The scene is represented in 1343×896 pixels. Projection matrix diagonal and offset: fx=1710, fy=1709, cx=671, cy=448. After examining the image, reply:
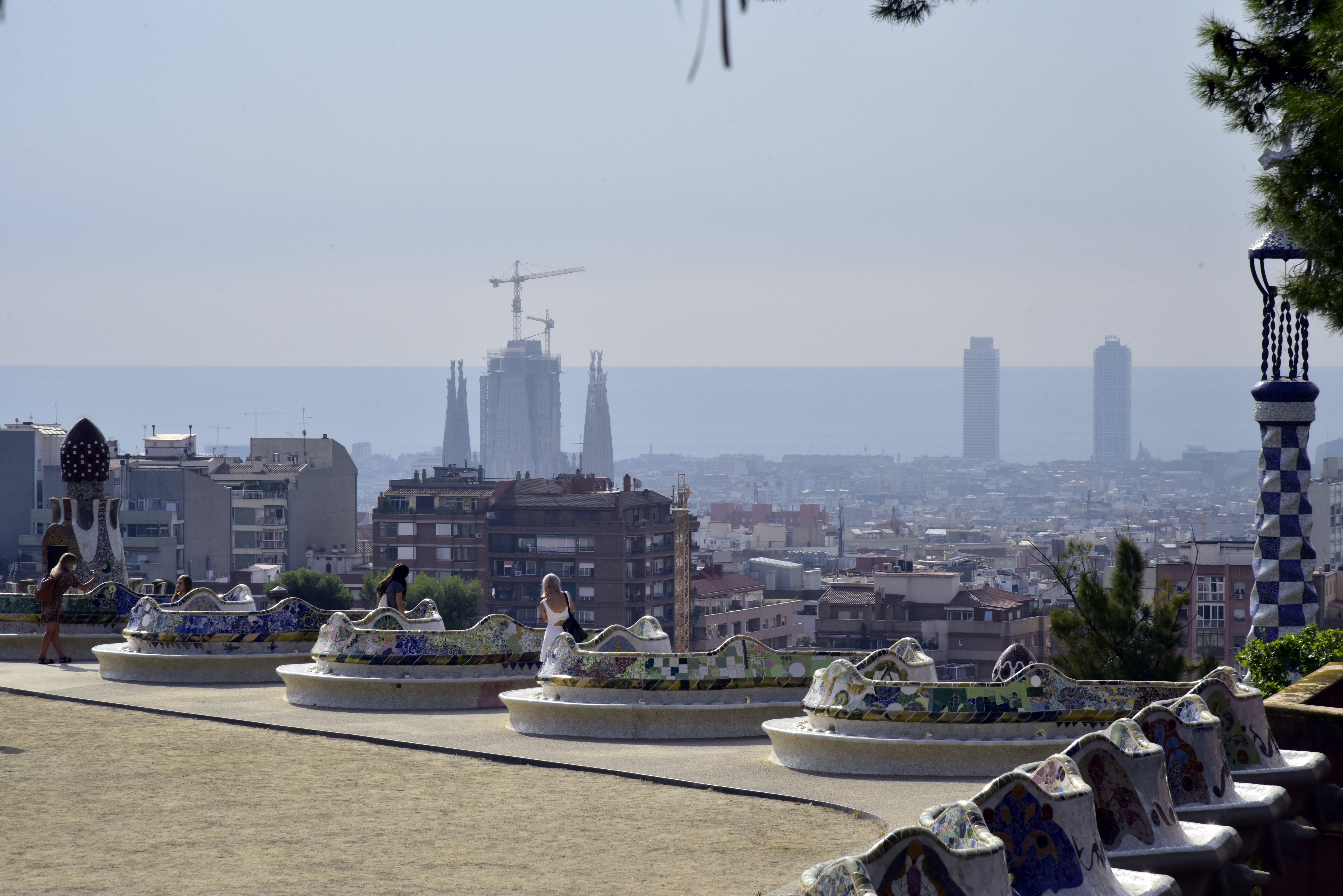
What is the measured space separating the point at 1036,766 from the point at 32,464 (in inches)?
4497

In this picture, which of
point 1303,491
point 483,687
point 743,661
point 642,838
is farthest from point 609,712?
point 1303,491

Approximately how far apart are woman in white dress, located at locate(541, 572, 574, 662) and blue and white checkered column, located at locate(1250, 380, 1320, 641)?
495 cm

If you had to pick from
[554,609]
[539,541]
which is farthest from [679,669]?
[539,541]

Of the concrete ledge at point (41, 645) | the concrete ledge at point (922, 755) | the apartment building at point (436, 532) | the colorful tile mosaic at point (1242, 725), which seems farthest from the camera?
the apartment building at point (436, 532)

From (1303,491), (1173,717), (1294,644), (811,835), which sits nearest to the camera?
(1173,717)

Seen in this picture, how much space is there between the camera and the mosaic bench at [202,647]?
574 inches

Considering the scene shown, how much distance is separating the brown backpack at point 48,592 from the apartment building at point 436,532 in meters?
101

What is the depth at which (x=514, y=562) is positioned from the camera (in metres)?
118

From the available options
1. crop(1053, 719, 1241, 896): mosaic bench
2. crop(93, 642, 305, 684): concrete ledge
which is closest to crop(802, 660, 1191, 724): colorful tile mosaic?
crop(1053, 719, 1241, 896): mosaic bench

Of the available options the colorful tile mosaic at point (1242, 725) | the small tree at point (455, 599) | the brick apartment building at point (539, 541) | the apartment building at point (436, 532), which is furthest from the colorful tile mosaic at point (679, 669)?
the apartment building at point (436, 532)

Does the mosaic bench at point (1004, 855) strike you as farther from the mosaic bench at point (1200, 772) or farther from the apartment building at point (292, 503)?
the apartment building at point (292, 503)

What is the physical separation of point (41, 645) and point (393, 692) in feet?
18.4

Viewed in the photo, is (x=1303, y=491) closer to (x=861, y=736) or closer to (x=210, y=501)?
(x=861, y=736)

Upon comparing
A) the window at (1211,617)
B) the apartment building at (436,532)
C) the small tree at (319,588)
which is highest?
the apartment building at (436,532)
